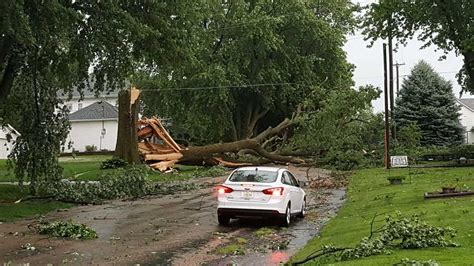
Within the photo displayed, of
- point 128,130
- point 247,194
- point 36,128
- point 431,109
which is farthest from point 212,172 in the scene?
point 431,109

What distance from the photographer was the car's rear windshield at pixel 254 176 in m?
14.7

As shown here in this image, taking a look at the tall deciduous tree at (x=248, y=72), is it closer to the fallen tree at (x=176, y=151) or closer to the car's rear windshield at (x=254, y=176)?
the fallen tree at (x=176, y=151)

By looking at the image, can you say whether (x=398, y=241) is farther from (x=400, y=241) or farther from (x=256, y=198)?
(x=256, y=198)

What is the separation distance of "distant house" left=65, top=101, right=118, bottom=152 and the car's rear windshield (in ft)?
194

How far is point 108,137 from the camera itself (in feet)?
240

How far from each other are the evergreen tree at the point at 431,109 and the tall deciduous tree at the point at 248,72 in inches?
226

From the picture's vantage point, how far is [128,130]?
31.1 metres

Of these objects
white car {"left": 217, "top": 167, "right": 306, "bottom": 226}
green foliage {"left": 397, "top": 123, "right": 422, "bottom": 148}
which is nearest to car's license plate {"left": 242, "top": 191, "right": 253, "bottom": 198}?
white car {"left": 217, "top": 167, "right": 306, "bottom": 226}

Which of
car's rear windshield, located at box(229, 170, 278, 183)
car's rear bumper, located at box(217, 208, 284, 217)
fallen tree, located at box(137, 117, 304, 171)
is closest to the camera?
car's rear bumper, located at box(217, 208, 284, 217)

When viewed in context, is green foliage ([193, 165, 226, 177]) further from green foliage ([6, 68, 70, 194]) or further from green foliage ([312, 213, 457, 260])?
green foliage ([312, 213, 457, 260])

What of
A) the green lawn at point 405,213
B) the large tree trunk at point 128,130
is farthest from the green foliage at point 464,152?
the large tree trunk at point 128,130

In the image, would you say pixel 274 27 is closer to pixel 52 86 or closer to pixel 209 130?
pixel 209 130

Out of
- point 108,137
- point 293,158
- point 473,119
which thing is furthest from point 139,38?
point 473,119

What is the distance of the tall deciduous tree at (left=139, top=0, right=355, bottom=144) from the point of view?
46.0 metres
